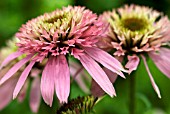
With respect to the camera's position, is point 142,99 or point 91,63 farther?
point 142,99

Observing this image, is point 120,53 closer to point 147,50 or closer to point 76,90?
point 147,50

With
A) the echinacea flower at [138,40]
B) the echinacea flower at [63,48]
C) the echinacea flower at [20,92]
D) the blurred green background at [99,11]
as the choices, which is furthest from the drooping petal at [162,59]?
the blurred green background at [99,11]

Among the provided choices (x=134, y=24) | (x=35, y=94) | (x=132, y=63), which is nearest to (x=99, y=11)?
(x=35, y=94)

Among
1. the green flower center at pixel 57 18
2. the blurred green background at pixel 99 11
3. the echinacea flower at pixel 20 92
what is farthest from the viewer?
the blurred green background at pixel 99 11

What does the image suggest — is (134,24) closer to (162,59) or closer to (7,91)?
(162,59)

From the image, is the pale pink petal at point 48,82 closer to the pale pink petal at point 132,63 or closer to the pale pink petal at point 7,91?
the pale pink petal at point 132,63

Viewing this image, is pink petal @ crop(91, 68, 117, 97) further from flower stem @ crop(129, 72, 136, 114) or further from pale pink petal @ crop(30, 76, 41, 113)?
pale pink petal @ crop(30, 76, 41, 113)

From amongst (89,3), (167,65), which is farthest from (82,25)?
(89,3)
